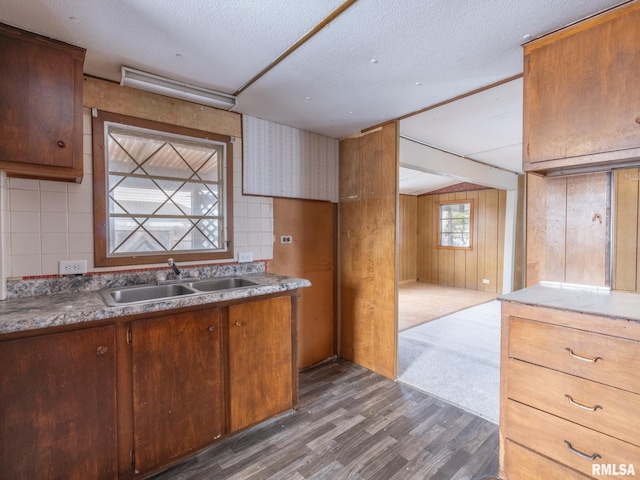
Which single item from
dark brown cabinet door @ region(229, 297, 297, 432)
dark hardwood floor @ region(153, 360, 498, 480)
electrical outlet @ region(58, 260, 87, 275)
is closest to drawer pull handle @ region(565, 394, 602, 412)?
dark hardwood floor @ region(153, 360, 498, 480)

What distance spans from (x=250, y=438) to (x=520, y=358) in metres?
1.73

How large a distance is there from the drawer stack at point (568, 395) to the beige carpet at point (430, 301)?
264 centimetres

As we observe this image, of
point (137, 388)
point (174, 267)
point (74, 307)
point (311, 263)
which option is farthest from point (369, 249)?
point (74, 307)

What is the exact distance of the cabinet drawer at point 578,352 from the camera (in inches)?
47.9

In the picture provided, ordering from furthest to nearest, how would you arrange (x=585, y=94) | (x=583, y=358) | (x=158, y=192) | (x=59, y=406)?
(x=158, y=192) < (x=585, y=94) < (x=59, y=406) < (x=583, y=358)

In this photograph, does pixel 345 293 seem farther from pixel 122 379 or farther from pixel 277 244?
pixel 122 379

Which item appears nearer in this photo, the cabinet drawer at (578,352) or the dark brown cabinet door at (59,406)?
the cabinet drawer at (578,352)

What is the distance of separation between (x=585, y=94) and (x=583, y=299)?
1.05 metres

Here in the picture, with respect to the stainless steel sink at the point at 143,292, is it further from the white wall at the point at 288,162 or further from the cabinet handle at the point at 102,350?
the white wall at the point at 288,162

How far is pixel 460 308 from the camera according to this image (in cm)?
529

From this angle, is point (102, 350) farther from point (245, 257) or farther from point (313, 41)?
point (313, 41)

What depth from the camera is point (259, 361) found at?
208 centimetres

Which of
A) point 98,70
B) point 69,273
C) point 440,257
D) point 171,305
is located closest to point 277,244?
point 171,305

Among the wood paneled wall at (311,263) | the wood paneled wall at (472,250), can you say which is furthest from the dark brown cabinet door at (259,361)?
the wood paneled wall at (472,250)
